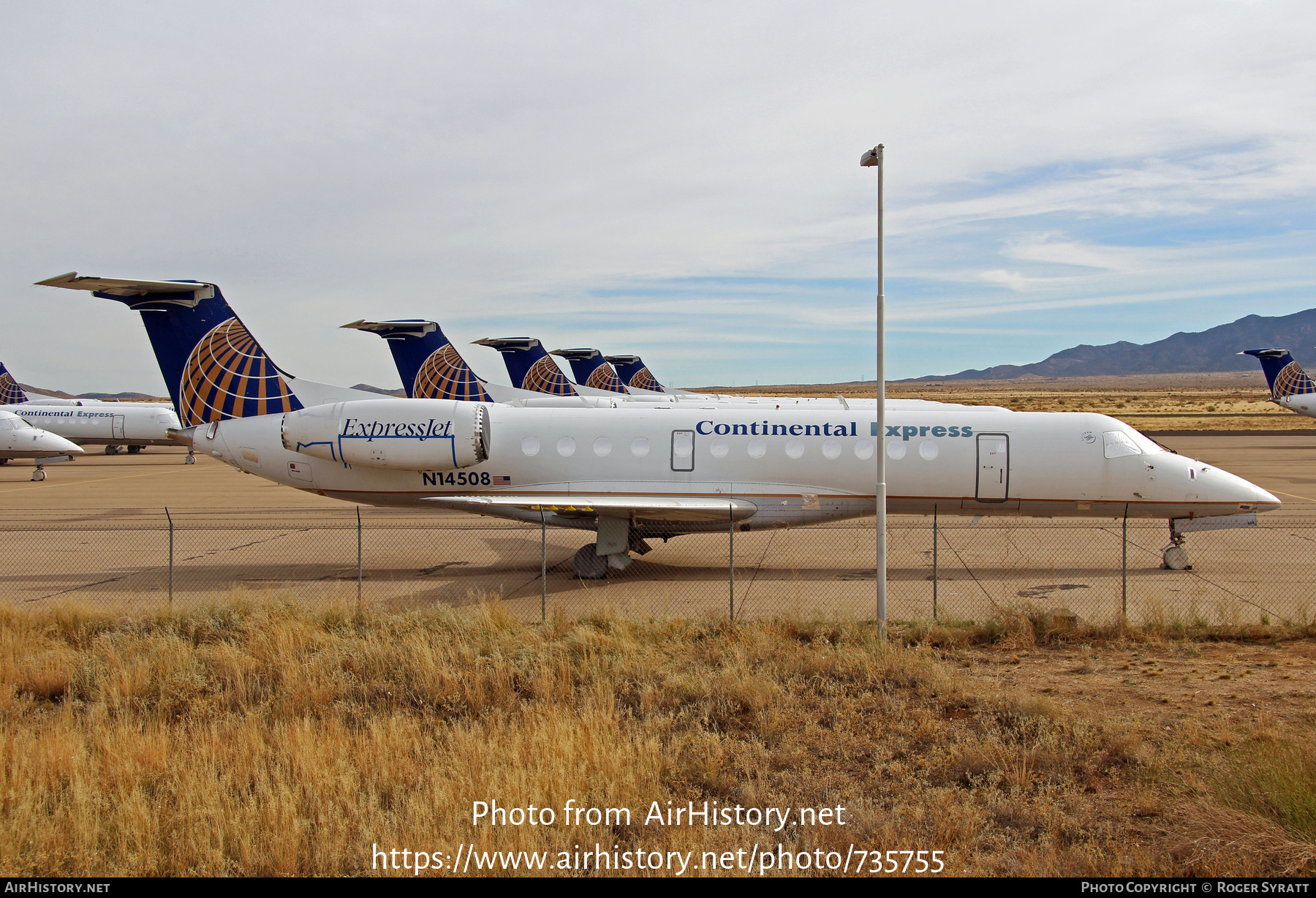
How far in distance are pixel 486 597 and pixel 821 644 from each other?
19.6 ft

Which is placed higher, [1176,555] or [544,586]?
[544,586]

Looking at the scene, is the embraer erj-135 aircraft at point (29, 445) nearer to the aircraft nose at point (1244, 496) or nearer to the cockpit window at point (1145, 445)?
the cockpit window at point (1145, 445)

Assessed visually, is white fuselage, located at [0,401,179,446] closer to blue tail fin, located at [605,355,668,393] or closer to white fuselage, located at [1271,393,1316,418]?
blue tail fin, located at [605,355,668,393]

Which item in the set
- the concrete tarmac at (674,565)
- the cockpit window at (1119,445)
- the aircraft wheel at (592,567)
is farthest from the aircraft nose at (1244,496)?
the aircraft wheel at (592,567)

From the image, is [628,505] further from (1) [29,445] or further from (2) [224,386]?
(1) [29,445]

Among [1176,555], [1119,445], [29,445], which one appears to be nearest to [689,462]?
[1119,445]

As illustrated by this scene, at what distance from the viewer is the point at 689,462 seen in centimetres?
1653

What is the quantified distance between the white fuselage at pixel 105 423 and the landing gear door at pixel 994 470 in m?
45.1

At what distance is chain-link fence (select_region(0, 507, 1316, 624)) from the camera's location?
13.5 metres

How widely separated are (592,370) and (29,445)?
27873 mm

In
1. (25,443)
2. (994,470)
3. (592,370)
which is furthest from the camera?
(592,370)

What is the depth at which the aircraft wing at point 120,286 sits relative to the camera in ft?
50.0

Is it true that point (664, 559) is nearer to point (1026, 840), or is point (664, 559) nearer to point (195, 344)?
point (195, 344)
